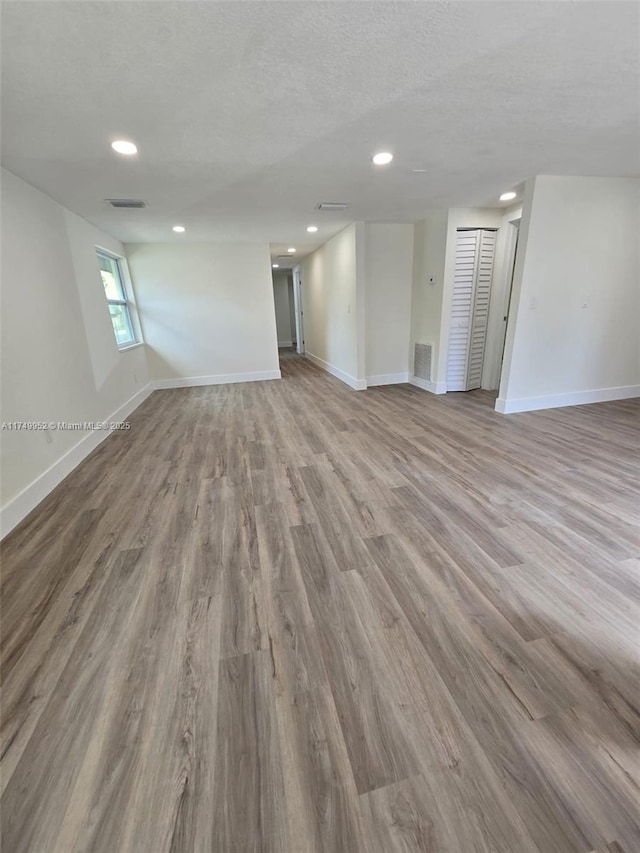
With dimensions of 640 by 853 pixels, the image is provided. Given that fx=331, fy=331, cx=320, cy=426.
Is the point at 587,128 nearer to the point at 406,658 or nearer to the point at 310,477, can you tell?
the point at 310,477

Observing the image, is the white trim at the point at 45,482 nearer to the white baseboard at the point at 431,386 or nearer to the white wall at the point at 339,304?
the white wall at the point at 339,304

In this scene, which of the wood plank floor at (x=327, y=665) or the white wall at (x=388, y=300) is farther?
the white wall at (x=388, y=300)

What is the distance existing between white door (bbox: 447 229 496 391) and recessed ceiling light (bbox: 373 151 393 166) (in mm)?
2298

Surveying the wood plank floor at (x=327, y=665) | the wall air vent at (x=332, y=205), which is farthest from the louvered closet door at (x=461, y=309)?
the wood plank floor at (x=327, y=665)

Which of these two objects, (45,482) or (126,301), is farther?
(126,301)

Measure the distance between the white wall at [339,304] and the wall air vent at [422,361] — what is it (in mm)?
960

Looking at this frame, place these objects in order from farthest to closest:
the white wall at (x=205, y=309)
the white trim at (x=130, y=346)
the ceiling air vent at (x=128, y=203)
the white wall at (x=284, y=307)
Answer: the white wall at (x=284, y=307), the white wall at (x=205, y=309), the white trim at (x=130, y=346), the ceiling air vent at (x=128, y=203)

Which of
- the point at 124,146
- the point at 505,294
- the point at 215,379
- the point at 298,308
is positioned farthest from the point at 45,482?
the point at 298,308

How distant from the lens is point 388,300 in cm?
539

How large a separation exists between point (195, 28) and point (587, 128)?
2.66 m

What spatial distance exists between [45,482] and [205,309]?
165 inches

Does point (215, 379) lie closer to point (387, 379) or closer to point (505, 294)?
point (387, 379)

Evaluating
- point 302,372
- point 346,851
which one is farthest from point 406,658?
point 302,372

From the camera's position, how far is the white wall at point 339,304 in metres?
5.09
